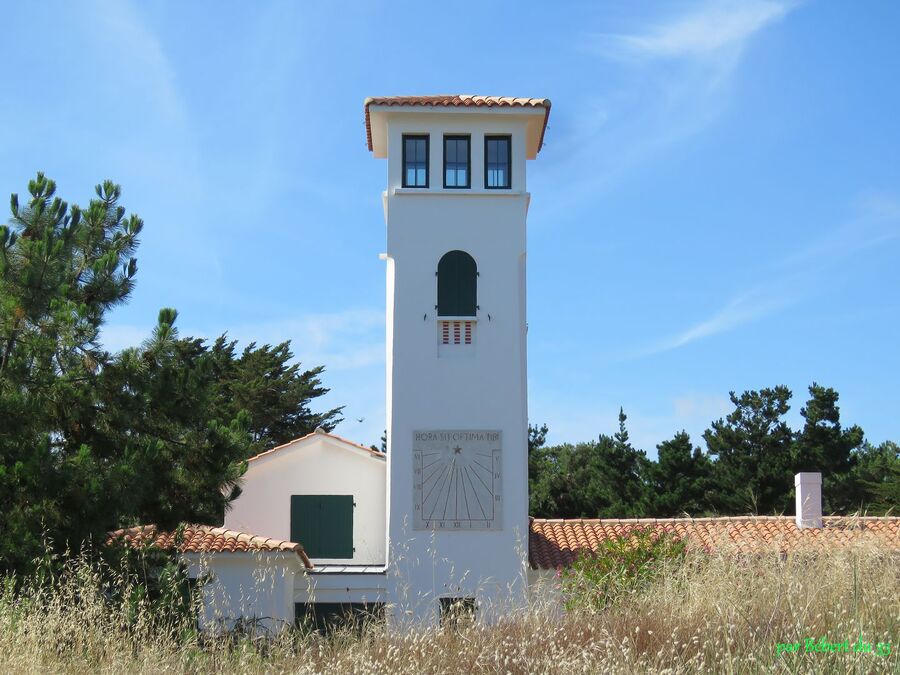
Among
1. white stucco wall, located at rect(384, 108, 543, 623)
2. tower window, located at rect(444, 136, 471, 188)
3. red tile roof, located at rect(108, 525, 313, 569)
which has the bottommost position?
red tile roof, located at rect(108, 525, 313, 569)

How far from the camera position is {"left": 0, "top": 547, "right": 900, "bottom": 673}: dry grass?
20.4 feet

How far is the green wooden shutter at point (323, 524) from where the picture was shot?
23.4 m

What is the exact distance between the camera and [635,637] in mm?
6652

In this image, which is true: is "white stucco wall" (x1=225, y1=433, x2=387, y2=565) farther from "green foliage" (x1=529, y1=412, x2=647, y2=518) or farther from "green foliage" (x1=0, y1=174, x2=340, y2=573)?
"green foliage" (x1=529, y1=412, x2=647, y2=518)

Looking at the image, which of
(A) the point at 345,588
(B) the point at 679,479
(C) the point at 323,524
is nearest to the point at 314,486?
(C) the point at 323,524

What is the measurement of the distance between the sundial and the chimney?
7707mm

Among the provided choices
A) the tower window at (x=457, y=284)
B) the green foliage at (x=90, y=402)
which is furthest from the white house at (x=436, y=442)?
the green foliage at (x=90, y=402)

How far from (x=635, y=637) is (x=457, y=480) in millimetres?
14961

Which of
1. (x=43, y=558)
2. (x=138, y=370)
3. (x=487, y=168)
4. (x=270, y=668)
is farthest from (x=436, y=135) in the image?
(x=270, y=668)

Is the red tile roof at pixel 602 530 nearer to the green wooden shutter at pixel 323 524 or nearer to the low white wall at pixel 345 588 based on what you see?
the low white wall at pixel 345 588

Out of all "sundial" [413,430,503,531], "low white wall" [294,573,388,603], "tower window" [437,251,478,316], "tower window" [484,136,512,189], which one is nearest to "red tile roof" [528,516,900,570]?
"sundial" [413,430,503,531]

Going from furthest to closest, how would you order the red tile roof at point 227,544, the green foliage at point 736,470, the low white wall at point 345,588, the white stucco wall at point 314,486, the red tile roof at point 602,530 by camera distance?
the green foliage at point 736,470
the white stucco wall at point 314,486
the red tile roof at point 602,530
the low white wall at point 345,588
the red tile roof at point 227,544

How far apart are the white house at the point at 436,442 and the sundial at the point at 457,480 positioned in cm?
3

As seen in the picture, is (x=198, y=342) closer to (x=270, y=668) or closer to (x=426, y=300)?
(x=426, y=300)
